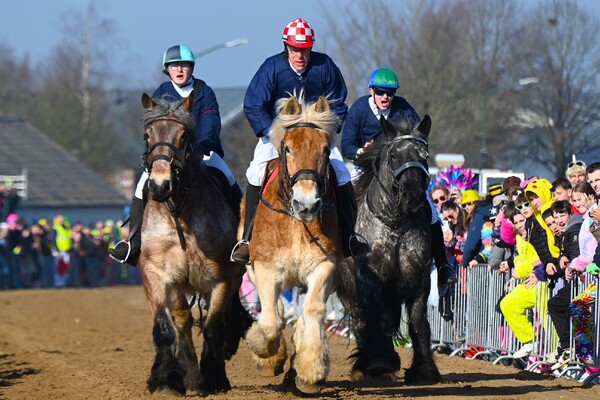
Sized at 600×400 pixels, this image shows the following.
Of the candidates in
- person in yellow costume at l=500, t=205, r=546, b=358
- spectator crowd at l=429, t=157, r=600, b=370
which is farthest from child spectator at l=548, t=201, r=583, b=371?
person in yellow costume at l=500, t=205, r=546, b=358

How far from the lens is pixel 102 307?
26828 mm

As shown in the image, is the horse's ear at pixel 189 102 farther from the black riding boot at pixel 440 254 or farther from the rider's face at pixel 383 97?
the black riding boot at pixel 440 254

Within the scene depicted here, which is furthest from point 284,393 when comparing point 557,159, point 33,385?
point 557,159

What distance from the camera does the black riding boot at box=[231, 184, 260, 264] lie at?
10.4 meters

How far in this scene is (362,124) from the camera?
12.8 metres

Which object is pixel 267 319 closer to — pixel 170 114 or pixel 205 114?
pixel 170 114

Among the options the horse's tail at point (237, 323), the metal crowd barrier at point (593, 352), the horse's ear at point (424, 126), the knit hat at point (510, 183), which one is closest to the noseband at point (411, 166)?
the horse's ear at point (424, 126)

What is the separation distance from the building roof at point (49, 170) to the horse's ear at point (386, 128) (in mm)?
49328

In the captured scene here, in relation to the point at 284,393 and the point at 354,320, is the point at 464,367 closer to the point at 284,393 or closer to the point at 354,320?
the point at 354,320

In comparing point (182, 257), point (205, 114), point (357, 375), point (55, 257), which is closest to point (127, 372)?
point (357, 375)

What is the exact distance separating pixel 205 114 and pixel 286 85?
2.80 ft

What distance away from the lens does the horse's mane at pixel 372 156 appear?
38.0 ft

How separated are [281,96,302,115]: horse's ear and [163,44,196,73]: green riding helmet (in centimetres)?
182

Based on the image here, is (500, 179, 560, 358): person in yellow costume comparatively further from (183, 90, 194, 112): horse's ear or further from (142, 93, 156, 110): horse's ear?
(142, 93, 156, 110): horse's ear
